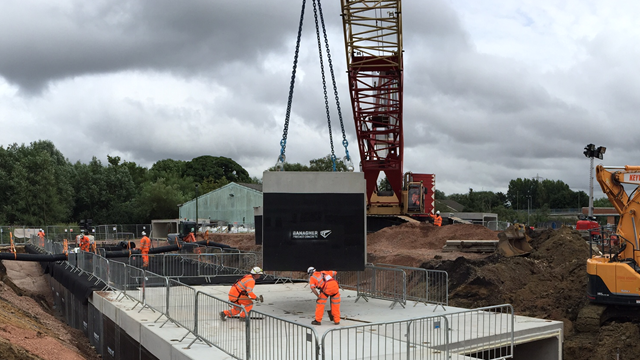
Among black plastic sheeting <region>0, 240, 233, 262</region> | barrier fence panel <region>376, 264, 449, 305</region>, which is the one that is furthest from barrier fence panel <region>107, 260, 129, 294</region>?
barrier fence panel <region>376, 264, 449, 305</region>

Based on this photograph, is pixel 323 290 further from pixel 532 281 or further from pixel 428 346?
pixel 532 281

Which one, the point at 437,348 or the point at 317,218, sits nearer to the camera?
the point at 437,348

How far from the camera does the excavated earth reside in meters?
14.7

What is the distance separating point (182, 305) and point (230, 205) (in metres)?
58.0

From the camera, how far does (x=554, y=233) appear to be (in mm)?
27141

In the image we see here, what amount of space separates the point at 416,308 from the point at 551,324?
3.50m

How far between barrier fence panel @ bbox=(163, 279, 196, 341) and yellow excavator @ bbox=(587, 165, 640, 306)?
436 inches

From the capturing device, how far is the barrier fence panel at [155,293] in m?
13.4

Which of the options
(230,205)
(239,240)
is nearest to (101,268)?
(239,240)

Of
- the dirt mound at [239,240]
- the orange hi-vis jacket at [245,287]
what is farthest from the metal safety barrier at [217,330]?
the dirt mound at [239,240]

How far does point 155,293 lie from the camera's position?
13852 mm

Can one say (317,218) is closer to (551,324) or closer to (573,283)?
(551,324)

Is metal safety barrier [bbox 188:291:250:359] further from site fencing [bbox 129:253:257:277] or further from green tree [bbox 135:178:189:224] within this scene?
green tree [bbox 135:178:189:224]

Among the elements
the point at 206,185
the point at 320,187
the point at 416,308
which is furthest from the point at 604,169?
the point at 206,185
